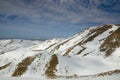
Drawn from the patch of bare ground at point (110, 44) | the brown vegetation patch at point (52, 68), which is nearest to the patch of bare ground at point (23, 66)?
the brown vegetation patch at point (52, 68)

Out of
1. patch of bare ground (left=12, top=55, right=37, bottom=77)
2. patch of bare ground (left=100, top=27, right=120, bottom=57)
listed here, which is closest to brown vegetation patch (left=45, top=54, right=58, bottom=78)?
patch of bare ground (left=12, top=55, right=37, bottom=77)

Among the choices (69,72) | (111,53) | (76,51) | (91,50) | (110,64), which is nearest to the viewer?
(69,72)

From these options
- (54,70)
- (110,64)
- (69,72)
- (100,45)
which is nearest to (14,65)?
(54,70)

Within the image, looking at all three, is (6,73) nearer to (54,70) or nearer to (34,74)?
(34,74)

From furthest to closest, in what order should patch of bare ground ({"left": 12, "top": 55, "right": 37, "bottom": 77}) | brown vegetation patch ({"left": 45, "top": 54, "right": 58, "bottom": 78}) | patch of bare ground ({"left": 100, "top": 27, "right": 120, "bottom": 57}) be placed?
patch of bare ground ({"left": 100, "top": 27, "right": 120, "bottom": 57})
patch of bare ground ({"left": 12, "top": 55, "right": 37, "bottom": 77})
brown vegetation patch ({"left": 45, "top": 54, "right": 58, "bottom": 78})

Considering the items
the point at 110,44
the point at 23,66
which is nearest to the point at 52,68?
the point at 23,66

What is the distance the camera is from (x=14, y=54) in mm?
85000

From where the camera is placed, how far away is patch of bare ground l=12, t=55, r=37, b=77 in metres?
64.8

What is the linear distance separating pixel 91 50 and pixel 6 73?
171ft

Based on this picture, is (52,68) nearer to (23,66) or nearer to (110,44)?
(23,66)

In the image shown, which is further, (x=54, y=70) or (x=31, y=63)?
(x=31, y=63)

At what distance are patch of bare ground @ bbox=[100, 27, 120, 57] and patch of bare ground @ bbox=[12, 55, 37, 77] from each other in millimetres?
37921

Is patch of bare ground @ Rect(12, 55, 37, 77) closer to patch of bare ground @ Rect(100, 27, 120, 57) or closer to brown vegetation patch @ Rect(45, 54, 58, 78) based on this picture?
brown vegetation patch @ Rect(45, 54, 58, 78)

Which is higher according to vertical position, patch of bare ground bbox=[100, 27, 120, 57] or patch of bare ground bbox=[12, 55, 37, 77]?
patch of bare ground bbox=[100, 27, 120, 57]
